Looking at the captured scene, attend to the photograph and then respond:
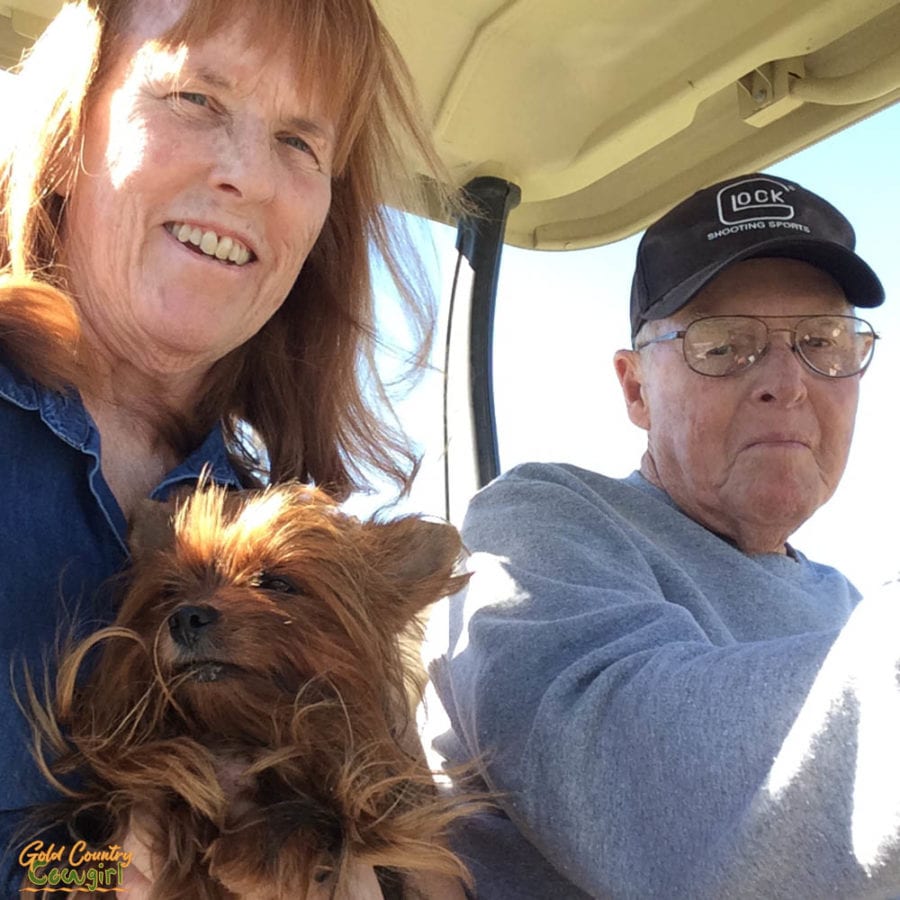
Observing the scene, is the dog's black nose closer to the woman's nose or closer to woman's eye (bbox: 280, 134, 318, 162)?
the woman's nose

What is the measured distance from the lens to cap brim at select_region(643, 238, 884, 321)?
2.52m

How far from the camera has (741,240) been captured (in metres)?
2.52

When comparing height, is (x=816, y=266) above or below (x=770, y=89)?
below

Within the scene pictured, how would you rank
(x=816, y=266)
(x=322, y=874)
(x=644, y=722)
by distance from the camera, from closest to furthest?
(x=644, y=722)
(x=322, y=874)
(x=816, y=266)

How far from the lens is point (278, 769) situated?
1.63m

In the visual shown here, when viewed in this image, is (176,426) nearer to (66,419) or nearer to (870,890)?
(66,419)

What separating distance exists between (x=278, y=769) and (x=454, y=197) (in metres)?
1.41

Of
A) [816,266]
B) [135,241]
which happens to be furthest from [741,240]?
[135,241]

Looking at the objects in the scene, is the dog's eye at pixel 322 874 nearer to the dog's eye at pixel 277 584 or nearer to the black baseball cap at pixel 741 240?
the dog's eye at pixel 277 584

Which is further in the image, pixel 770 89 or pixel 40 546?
pixel 770 89

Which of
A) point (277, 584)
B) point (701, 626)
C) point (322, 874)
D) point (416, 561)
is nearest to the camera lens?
point (322, 874)

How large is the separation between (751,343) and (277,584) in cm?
133

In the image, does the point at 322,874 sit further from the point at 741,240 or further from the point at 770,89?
the point at 770,89

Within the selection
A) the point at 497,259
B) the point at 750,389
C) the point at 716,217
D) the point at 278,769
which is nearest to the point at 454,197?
the point at 497,259
